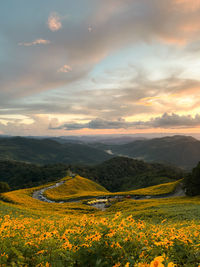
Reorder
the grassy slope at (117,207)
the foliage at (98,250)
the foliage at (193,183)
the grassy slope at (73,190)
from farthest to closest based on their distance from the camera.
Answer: the grassy slope at (73,190), the foliage at (193,183), the grassy slope at (117,207), the foliage at (98,250)

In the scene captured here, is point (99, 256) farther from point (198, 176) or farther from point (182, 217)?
point (198, 176)

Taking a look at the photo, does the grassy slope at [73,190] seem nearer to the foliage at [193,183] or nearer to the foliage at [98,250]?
the foliage at [193,183]

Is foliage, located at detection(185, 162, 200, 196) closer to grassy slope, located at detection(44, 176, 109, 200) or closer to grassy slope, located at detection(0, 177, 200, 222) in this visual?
grassy slope, located at detection(0, 177, 200, 222)

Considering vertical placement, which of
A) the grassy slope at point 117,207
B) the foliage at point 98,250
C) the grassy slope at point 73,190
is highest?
the foliage at point 98,250

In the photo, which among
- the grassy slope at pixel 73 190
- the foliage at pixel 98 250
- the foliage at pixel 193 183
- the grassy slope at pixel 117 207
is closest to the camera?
the foliage at pixel 98 250

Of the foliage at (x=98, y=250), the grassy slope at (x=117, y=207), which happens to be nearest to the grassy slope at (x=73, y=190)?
the grassy slope at (x=117, y=207)

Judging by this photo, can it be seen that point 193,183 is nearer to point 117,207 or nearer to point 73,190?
point 117,207

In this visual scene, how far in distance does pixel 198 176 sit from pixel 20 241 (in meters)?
55.0

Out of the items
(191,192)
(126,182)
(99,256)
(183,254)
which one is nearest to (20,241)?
(99,256)

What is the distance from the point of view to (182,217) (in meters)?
21.6

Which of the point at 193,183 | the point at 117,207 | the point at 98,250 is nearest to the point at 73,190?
the point at 117,207

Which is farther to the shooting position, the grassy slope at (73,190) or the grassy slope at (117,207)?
the grassy slope at (73,190)

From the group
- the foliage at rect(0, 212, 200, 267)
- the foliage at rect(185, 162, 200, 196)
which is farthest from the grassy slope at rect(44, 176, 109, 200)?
the foliage at rect(0, 212, 200, 267)

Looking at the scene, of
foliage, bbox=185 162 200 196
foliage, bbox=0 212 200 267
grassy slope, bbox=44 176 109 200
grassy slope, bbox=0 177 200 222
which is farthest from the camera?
grassy slope, bbox=44 176 109 200
